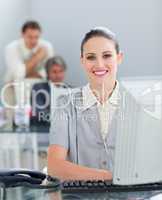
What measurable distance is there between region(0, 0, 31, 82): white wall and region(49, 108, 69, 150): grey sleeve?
289 centimetres

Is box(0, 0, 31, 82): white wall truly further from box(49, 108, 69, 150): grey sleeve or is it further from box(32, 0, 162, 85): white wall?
box(49, 108, 69, 150): grey sleeve

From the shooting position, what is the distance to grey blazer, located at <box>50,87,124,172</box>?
1.36 m

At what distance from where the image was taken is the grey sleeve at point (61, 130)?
139 cm

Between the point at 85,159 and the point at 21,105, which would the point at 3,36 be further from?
the point at 85,159


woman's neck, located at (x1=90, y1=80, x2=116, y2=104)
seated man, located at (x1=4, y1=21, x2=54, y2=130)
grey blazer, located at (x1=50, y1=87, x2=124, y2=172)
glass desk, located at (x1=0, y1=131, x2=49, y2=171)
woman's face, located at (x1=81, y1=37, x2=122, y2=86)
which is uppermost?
seated man, located at (x1=4, y1=21, x2=54, y2=130)

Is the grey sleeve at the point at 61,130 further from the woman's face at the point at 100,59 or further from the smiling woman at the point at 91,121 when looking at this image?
the woman's face at the point at 100,59

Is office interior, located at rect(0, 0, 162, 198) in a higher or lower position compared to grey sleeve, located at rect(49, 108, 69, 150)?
higher

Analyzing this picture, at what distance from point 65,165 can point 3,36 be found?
10.4 ft

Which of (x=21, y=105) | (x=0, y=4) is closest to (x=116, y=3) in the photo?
(x=0, y=4)

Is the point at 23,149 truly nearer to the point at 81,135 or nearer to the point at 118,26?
the point at 118,26

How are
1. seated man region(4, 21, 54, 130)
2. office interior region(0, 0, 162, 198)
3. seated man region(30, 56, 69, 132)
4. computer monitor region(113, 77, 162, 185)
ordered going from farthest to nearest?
office interior region(0, 0, 162, 198)
seated man region(4, 21, 54, 130)
seated man region(30, 56, 69, 132)
computer monitor region(113, 77, 162, 185)

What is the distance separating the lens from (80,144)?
1.39 meters

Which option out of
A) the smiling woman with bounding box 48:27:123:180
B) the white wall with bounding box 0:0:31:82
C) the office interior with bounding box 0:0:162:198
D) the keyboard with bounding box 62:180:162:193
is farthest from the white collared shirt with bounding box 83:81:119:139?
Result: the white wall with bounding box 0:0:31:82

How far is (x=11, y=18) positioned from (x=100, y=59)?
3218mm
